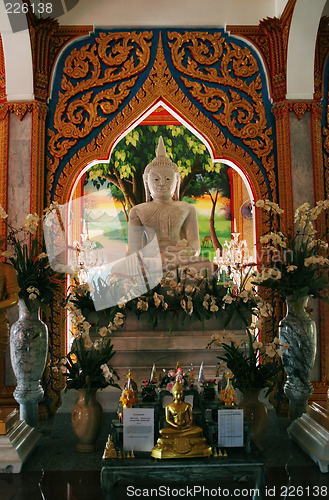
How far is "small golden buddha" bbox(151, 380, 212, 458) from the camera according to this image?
8.40 feet

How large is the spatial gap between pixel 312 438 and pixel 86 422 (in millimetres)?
1680

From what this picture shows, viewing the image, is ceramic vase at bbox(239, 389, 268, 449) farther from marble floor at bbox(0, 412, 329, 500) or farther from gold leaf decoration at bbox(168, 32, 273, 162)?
gold leaf decoration at bbox(168, 32, 273, 162)

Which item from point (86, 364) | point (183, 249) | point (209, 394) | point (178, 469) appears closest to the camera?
point (178, 469)

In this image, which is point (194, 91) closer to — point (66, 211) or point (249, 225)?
point (66, 211)

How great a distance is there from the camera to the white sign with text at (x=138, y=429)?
2.66 meters

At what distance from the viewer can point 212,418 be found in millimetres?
2822

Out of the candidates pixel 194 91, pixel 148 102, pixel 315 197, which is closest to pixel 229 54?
pixel 194 91

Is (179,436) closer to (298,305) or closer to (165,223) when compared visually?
(298,305)

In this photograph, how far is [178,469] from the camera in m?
2.46

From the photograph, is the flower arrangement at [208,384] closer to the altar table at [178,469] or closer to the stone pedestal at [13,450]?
the altar table at [178,469]

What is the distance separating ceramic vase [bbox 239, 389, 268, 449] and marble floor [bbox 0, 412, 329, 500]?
174 millimetres

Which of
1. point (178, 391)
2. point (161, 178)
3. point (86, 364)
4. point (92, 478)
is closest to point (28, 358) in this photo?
point (86, 364)

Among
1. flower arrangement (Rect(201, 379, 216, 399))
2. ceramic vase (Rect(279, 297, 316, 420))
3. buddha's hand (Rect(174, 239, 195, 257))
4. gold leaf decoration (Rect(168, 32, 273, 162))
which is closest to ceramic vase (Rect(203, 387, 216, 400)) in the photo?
flower arrangement (Rect(201, 379, 216, 399))

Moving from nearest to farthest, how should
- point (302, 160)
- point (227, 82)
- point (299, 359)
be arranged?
point (299, 359) < point (302, 160) < point (227, 82)
